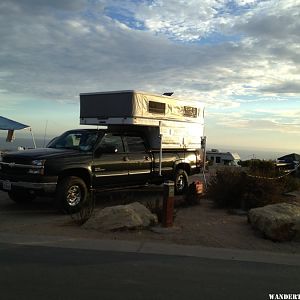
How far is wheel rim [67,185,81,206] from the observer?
37.4ft

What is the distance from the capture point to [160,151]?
1438 cm

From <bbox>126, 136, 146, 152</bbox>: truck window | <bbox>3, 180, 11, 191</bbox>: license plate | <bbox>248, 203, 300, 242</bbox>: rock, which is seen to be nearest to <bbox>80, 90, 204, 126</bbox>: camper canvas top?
<bbox>126, 136, 146, 152</bbox>: truck window

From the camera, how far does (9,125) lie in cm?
2309

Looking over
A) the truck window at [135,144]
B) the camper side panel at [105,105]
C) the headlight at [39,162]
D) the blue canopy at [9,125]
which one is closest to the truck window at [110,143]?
the truck window at [135,144]

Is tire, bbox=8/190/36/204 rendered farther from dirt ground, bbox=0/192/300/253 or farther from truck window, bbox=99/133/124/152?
truck window, bbox=99/133/124/152

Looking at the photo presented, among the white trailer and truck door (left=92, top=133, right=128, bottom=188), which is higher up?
the white trailer

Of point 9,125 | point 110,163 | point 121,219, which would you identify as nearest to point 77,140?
point 110,163

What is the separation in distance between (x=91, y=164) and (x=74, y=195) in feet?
2.93

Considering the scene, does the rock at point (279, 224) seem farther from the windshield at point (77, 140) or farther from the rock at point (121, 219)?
the windshield at point (77, 140)

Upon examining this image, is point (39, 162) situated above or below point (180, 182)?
above

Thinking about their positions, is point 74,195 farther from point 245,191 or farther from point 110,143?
point 245,191

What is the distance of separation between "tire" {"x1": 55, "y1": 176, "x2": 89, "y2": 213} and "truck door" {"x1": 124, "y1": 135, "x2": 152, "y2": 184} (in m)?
1.90

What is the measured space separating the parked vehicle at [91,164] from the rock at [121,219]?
191 centimetres

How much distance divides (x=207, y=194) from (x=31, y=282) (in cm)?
807
